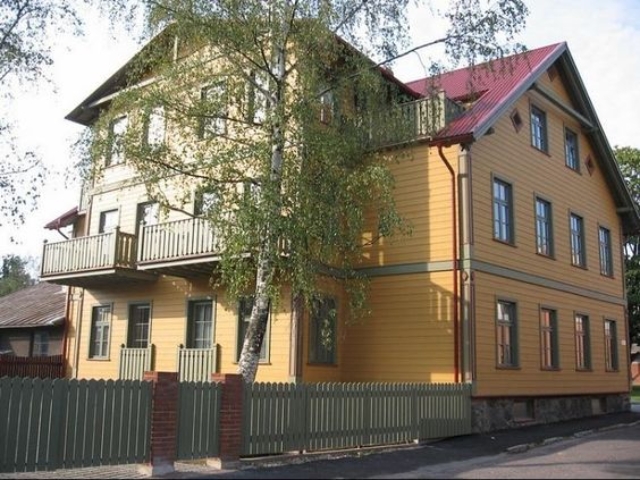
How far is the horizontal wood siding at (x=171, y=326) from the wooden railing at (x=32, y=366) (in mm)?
757

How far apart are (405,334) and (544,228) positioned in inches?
247

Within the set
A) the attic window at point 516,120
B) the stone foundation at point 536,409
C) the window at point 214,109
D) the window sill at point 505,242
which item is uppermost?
the attic window at point 516,120

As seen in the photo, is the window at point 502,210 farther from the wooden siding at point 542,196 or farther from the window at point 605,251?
the window at point 605,251

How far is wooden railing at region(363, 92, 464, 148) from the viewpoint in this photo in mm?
15766

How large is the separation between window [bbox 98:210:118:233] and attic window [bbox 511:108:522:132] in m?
12.4

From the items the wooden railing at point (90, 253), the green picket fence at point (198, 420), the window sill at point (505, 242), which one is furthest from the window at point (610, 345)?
the green picket fence at point (198, 420)

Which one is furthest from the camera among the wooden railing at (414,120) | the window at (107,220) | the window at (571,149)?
the window at (571,149)

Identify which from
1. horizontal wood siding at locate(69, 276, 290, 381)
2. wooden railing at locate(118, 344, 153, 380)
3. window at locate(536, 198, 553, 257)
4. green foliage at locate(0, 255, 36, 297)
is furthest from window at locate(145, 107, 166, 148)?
green foliage at locate(0, 255, 36, 297)

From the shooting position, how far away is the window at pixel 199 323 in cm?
1938

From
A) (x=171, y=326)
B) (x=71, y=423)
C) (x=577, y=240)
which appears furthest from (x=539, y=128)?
(x=71, y=423)

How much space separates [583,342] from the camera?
22984mm

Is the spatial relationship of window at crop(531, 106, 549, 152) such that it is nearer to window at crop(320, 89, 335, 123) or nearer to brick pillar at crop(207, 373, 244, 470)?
window at crop(320, 89, 335, 123)

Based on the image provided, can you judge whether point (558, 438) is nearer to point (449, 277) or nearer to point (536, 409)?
point (536, 409)

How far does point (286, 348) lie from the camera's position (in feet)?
56.2
